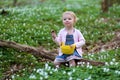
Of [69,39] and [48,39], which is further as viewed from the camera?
[48,39]

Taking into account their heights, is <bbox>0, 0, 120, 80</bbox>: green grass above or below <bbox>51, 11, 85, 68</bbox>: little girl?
below

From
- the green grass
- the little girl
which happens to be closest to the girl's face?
the little girl

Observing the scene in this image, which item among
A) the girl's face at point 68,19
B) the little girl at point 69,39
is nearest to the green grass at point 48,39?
the little girl at point 69,39

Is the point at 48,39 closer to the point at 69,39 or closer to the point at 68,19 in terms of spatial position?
the point at 69,39

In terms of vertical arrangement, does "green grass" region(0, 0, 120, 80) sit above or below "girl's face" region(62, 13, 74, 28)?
below

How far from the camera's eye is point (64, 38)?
9.59 meters

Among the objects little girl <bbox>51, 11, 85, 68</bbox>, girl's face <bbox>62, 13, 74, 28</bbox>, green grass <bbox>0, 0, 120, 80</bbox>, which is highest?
→ girl's face <bbox>62, 13, 74, 28</bbox>

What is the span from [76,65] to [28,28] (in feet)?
25.2

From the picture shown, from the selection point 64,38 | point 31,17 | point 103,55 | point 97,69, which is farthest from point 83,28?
point 97,69

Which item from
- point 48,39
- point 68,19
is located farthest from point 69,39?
point 48,39

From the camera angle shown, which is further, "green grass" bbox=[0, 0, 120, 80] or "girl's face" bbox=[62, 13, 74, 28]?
"girl's face" bbox=[62, 13, 74, 28]

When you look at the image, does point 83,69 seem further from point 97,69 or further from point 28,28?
point 28,28

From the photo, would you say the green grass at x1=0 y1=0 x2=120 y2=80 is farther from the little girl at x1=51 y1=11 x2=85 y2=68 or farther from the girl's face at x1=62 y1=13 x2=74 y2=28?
the girl's face at x1=62 y1=13 x2=74 y2=28

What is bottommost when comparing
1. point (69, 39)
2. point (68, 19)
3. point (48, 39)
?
point (48, 39)
